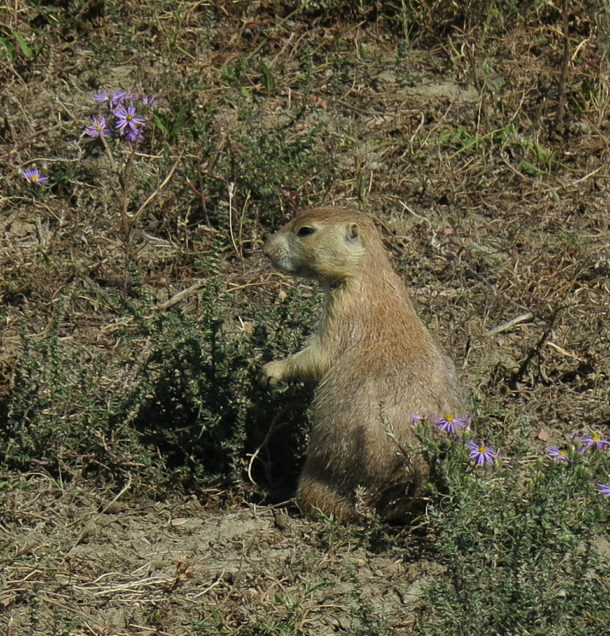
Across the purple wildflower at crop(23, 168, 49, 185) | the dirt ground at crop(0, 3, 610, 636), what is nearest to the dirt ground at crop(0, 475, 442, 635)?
the dirt ground at crop(0, 3, 610, 636)

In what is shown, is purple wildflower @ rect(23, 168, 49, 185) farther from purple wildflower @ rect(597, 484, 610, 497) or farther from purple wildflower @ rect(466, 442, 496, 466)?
purple wildflower @ rect(597, 484, 610, 497)

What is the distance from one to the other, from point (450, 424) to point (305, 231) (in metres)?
1.27

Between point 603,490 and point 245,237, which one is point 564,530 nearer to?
point 603,490

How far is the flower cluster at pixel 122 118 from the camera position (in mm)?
7016

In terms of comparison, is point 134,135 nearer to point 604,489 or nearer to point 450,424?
point 450,424

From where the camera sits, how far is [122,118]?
23.1ft

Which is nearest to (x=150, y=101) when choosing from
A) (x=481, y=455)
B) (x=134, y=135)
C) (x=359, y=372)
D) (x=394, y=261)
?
(x=134, y=135)

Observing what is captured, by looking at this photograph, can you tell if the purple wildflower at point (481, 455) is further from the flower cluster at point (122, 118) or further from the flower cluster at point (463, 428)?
the flower cluster at point (122, 118)

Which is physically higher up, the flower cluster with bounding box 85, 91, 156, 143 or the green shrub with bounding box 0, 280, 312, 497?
the flower cluster with bounding box 85, 91, 156, 143

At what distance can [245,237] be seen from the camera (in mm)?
7133

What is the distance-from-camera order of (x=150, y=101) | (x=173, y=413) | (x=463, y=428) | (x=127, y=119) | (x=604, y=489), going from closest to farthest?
(x=604, y=489) → (x=463, y=428) → (x=173, y=413) → (x=127, y=119) → (x=150, y=101)

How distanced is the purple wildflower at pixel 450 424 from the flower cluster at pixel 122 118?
2.98 m

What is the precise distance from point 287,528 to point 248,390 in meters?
0.77

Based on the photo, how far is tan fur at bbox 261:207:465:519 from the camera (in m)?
4.93
